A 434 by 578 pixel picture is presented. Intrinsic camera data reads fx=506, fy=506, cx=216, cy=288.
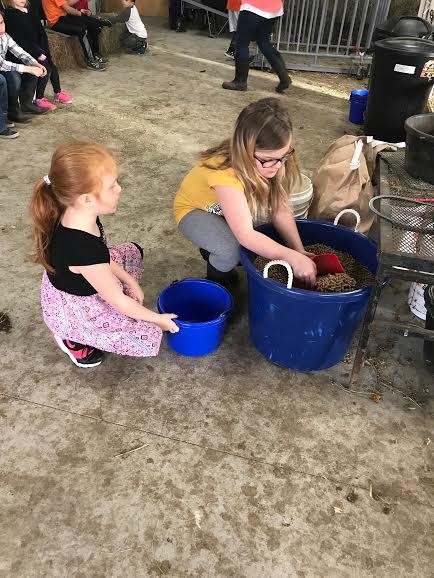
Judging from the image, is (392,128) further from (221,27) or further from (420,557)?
(221,27)

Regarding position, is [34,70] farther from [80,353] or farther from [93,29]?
[80,353]

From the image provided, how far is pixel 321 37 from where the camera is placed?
6.65 m

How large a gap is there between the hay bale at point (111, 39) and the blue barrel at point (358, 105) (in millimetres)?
3212

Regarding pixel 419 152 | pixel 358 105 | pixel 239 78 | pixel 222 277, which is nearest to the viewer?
pixel 419 152

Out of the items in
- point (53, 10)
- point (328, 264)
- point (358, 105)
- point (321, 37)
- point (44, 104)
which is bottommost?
point (44, 104)

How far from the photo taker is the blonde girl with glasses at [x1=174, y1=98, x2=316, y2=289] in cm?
Answer: 181

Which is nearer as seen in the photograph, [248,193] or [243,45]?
[248,193]

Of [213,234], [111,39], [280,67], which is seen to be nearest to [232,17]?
[111,39]

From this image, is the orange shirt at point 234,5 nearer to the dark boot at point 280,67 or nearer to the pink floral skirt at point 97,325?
the dark boot at point 280,67

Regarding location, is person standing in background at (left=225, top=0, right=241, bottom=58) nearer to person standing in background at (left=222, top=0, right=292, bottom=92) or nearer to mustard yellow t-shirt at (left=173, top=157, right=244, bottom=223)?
person standing in background at (left=222, top=0, right=292, bottom=92)

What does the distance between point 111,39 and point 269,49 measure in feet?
7.28

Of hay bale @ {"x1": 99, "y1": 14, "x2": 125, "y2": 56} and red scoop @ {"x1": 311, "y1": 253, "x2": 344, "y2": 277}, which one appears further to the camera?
hay bale @ {"x1": 99, "y1": 14, "x2": 125, "y2": 56}

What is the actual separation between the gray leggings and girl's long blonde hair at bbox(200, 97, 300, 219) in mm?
156

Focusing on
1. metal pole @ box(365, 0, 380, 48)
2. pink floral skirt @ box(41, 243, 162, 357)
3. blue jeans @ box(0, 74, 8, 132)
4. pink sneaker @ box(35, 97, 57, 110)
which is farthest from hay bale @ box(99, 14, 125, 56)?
pink floral skirt @ box(41, 243, 162, 357)
